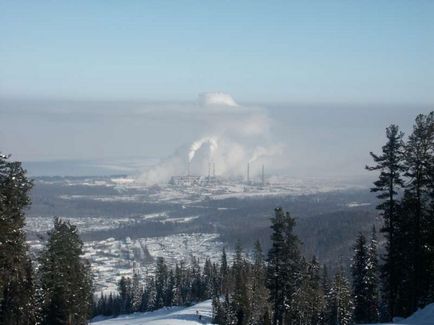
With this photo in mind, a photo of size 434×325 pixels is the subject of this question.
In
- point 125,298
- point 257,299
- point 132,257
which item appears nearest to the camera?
point 257,299

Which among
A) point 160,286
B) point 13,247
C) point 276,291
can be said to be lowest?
point 160,286

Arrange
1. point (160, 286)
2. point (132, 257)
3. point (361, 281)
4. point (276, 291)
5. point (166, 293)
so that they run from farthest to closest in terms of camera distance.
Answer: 1. point (132, 257)
2. point (160, 286)
3. point (166, 293)
4. point (361, 281)
5. point (276, 291)

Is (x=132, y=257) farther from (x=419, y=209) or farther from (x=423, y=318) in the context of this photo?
(x=423, y=318)

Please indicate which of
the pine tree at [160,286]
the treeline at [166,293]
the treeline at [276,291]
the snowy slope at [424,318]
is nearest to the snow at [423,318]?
the snowy slope at [424,318]

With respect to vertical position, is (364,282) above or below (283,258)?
below

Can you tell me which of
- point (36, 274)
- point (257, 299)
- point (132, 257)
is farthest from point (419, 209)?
point (132, 257)

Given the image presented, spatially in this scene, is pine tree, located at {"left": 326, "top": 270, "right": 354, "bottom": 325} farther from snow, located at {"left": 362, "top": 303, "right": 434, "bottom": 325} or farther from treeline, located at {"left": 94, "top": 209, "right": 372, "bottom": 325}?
snow, located at {"left": 362, "top": 303, "right": 434, "bottom": 325}

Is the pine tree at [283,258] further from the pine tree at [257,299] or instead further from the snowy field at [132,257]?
the snowy field at [132,257]

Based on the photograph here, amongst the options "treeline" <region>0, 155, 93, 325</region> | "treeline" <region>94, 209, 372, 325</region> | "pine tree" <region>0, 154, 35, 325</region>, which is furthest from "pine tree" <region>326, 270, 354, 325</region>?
"pine tree" <region>0, 154, 35, 325</region>
